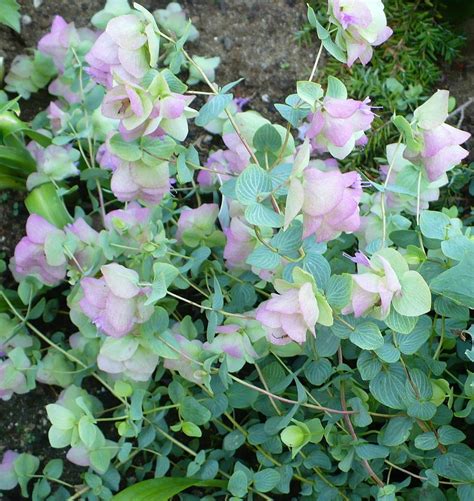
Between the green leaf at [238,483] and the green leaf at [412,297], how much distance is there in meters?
0.39

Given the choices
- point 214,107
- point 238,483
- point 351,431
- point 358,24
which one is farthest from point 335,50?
point 238,483

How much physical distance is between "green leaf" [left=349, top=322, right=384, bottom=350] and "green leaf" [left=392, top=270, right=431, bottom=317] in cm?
5

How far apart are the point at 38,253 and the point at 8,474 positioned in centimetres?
38

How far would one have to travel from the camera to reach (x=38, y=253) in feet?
3.89

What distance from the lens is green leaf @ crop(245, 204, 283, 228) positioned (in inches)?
31.2

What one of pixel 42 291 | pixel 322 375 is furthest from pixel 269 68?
pixel 322 375

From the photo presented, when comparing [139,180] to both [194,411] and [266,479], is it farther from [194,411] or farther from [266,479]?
[266,479]

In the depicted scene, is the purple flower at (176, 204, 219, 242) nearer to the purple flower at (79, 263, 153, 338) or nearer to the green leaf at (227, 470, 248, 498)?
the purple flower at (79, 263, 153, 338)

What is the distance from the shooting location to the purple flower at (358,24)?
83 cm

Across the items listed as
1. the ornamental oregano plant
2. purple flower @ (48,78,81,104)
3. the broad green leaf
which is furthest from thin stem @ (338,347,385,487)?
purple flower @ (48,78,81,104)

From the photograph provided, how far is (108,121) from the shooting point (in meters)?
1.33

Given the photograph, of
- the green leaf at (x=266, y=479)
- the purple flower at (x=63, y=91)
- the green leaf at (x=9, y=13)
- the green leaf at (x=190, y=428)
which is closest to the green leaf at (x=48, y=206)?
the purple flower at (x=63, y=91)

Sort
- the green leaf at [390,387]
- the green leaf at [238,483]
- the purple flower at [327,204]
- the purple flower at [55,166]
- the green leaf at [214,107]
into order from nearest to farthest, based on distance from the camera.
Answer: the purple flower at [327,204], the green leaf at [214,107], the green leaf at [390,387], the green leaf at [238,483], the purple flower at [55,166]

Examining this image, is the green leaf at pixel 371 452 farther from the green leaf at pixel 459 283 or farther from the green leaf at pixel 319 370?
the green leaf at pixel 459 283
